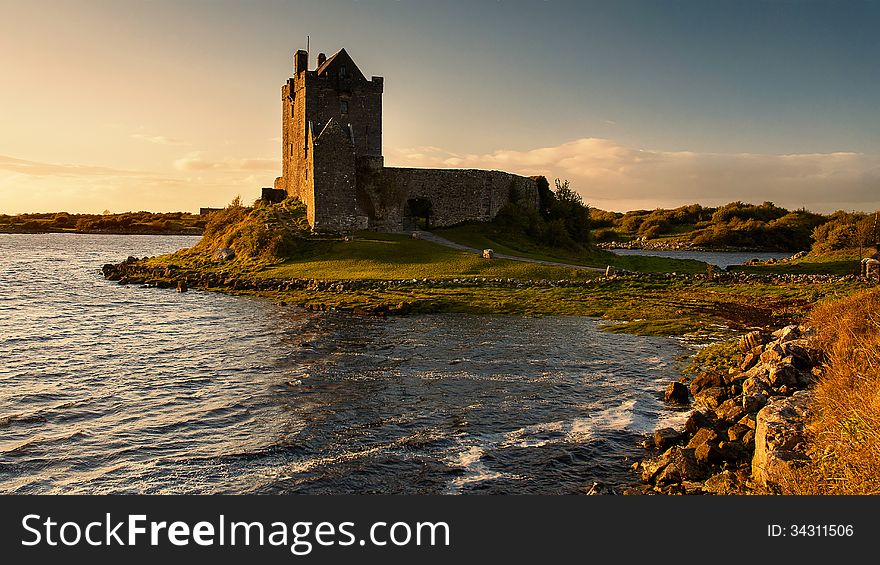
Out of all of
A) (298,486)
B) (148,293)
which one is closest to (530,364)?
(298,486)

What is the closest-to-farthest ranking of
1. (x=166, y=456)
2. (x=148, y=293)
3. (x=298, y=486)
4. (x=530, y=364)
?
(x=298, y=486) → (x=166, y=456) → (x=530, y=364) → (x=148, y=293)

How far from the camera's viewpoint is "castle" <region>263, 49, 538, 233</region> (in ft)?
187

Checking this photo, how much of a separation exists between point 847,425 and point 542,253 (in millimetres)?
46723

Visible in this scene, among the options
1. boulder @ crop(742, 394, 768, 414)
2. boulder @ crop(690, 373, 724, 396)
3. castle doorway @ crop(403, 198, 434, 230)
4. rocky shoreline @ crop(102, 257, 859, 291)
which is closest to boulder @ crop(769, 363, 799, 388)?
boulder @ crop(742, 394, 768, 414)

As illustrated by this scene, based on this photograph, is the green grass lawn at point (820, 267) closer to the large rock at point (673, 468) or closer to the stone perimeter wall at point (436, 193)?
the stone perimeter wall at point (436, 193)

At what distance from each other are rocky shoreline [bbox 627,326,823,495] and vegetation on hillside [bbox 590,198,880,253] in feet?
295

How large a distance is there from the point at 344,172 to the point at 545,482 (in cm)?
4303

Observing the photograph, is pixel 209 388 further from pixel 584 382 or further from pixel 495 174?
pixel 495 174

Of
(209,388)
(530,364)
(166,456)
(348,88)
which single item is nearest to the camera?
(166,456)

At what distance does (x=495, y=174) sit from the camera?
63.3 m

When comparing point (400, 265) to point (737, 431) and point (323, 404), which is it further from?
point (737, 431)

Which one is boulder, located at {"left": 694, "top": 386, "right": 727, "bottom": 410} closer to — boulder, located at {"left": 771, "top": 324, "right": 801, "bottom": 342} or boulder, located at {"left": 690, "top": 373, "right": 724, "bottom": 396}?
boulder, located at {"left": 690, "top": 373, "right": 724, "bottom": 396}

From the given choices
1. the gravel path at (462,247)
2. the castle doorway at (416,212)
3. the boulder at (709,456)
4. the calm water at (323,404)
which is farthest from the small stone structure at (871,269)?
the castle doorway at (416,212)

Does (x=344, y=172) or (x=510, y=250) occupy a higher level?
(x=344, y=172)
